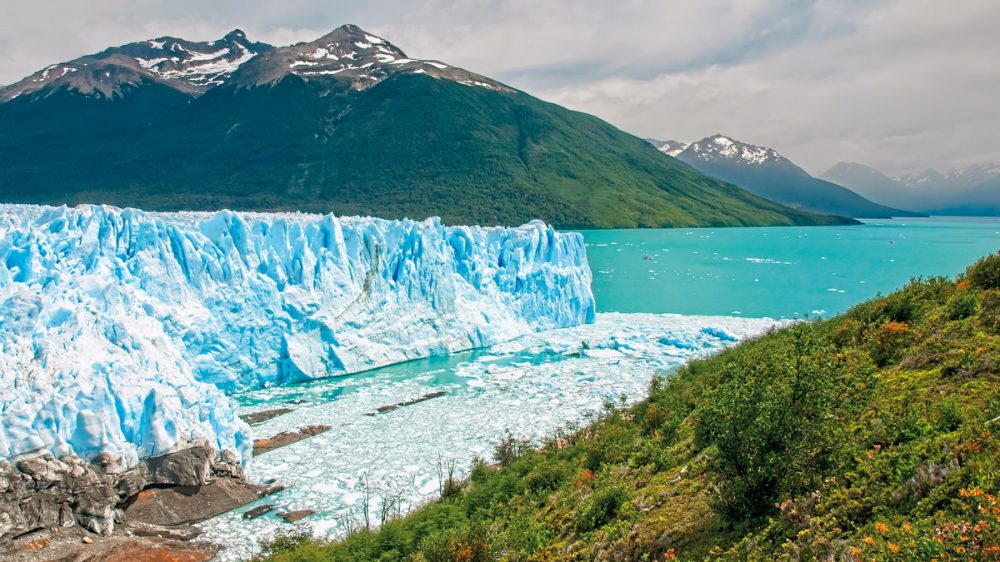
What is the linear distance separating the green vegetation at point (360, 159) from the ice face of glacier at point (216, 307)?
6552 centimetres

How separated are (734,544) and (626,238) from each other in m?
84.5

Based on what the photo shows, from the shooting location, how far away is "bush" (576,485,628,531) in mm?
8219

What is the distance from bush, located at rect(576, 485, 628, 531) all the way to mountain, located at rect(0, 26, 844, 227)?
87882 mm

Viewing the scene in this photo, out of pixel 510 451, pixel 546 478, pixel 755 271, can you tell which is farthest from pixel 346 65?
pixel 546 478

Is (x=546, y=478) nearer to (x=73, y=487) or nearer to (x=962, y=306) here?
(x=962, y=306)

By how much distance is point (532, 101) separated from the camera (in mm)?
153750

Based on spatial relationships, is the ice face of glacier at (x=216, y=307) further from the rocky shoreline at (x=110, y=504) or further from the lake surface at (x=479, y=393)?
the lake surface at (x=479, y=393)

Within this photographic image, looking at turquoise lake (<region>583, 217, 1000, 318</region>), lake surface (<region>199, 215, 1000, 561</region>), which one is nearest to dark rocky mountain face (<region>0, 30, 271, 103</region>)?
turquoise lake (<region>583, 217, 1000, 318</region>)

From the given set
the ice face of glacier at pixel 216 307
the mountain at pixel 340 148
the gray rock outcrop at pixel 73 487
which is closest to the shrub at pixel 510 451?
the ice face of glacier at pixel 216 307

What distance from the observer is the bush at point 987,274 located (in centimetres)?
995

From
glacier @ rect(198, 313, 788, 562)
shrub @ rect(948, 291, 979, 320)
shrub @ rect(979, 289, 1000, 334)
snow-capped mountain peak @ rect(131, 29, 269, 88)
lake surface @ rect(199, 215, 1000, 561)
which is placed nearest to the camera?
shrub @ rect(979, 289, 1000, 334)

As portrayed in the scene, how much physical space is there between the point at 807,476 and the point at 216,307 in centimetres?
2011

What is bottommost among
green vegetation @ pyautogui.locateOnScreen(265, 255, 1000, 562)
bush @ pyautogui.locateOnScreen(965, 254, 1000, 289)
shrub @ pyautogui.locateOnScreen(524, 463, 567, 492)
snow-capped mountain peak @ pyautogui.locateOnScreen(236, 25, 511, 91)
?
shrub @ pyautogui.locateOnScreen(524, 463, 567, 492)

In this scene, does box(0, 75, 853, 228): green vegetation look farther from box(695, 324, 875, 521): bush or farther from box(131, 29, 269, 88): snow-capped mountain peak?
box(695, 324, 875, 521): bush
